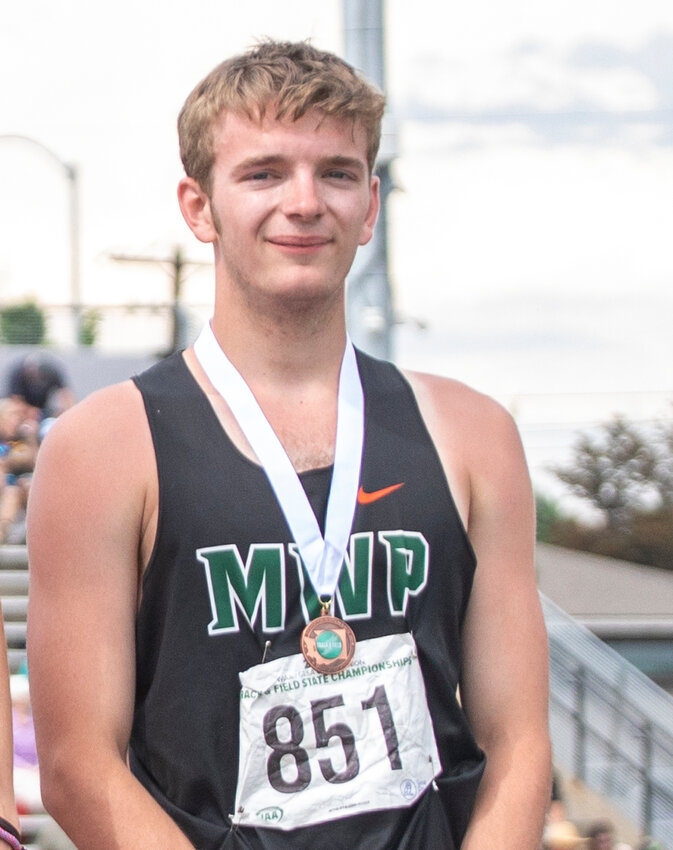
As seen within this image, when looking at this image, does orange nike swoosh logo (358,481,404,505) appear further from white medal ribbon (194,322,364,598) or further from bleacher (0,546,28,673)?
bleacher (0,546,28,673)

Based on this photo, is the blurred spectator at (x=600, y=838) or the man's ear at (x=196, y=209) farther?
the blurred spectator at (x=600, y=838)

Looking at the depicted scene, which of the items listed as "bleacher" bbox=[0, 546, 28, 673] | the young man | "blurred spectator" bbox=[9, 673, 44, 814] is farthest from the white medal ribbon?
"bleacher" bbox=[0, 546, 28, 673]

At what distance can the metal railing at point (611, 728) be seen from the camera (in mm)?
11477

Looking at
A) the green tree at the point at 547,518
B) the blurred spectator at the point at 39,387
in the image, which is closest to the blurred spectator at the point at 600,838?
the blurred spectator at the point at 39,387

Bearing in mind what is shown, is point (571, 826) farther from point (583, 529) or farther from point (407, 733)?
point (583, 529)

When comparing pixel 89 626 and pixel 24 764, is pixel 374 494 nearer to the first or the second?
pixel 89 626

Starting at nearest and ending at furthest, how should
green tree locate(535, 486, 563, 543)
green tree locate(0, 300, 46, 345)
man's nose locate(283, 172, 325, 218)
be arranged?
man's nose locate(283, 172, 325, 218), green tree locate(535, 486, 563, 543), green tree locate(0, 300, 46, 345)

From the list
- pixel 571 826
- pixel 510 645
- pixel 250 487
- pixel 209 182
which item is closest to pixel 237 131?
pixel 209 182

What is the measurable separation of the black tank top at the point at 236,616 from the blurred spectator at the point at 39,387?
9.25 m

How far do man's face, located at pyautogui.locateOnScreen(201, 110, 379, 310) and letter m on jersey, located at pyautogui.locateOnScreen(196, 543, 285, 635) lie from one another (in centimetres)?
42

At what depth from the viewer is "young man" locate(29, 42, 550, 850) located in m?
2.01

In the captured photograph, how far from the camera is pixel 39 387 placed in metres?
12.5

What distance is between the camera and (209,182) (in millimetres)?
2189

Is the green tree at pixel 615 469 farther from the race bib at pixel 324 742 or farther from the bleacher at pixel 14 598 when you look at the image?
the race bib at pixel 324 742
